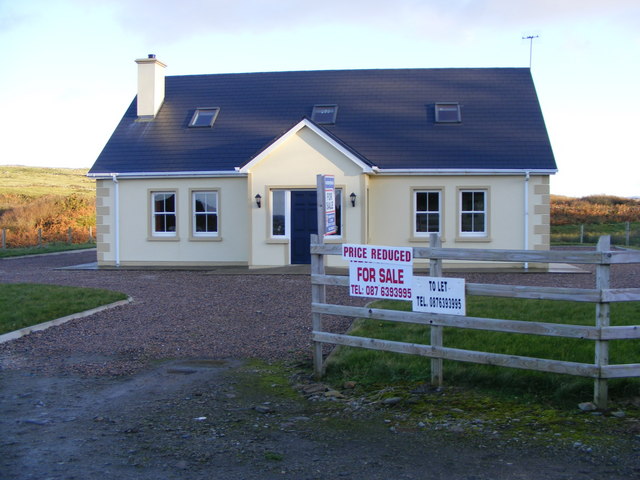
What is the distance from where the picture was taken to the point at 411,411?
6215 millimetres

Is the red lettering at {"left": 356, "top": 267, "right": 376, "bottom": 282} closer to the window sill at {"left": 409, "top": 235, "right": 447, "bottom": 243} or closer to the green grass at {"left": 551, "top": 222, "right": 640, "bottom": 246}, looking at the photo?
the window sill at {"left": 409, "top": 235, "right": 447, "bottom": 243}

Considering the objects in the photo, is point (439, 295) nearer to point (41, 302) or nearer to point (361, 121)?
point (41, 302)

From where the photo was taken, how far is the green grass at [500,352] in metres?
6.53

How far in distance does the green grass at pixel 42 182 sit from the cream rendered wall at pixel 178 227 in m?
34.5

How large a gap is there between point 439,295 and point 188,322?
5527 mm

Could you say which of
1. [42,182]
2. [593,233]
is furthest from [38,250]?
[42,182]

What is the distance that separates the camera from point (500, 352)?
25.3 feet

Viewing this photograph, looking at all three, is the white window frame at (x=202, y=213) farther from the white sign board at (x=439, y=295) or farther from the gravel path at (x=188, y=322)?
the white sign board at (x=439, y=295)

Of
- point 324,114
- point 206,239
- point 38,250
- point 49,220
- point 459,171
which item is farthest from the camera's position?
point 49,220

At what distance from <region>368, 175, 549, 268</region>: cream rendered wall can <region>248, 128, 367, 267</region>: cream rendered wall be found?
1.30 meters

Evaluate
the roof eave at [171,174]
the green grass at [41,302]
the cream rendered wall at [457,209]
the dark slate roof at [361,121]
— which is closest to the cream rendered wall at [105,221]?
the roof eave at [171,174]

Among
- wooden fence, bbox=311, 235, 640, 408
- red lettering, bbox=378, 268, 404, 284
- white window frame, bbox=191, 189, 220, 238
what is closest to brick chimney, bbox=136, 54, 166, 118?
white window frame, bbox=191, 189, 220, 238

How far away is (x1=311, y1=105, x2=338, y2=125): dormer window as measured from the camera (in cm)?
2292

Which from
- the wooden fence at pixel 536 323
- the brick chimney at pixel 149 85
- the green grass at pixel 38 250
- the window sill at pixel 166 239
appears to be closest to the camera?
the wooden fence at pixel 536 323
